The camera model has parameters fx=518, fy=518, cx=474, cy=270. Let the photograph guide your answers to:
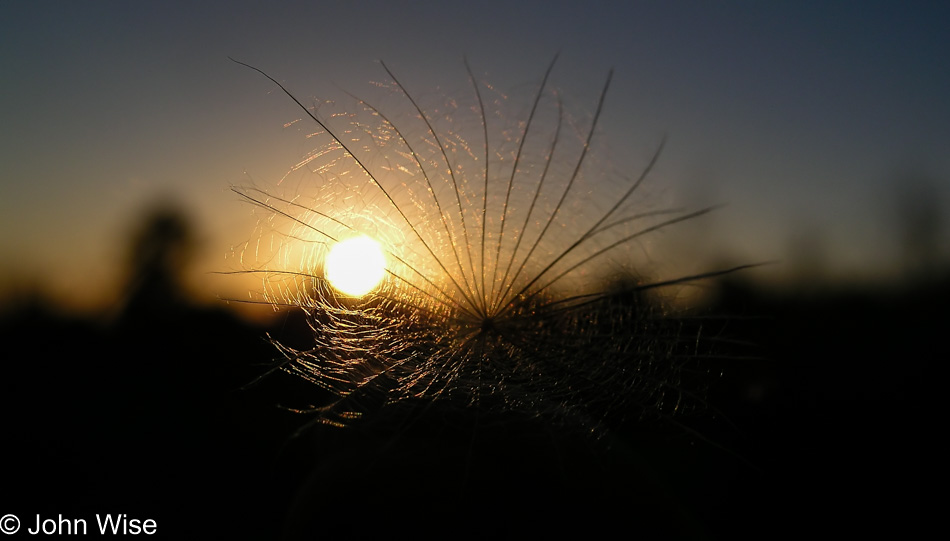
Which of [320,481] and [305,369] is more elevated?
[305,369]

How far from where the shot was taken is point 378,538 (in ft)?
6.84

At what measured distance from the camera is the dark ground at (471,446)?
7.38ft

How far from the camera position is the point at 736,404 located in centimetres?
380

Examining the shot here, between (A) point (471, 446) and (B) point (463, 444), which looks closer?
(A) point (471, 446)

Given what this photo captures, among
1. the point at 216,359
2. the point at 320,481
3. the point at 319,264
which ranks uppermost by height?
the point at 319,264

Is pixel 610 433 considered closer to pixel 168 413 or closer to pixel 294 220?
pixel 294 220

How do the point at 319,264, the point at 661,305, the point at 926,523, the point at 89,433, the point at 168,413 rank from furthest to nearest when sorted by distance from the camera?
1. the point at 168,413
2. the point at 89,433
3. the point at 926,523
4. the point at 319,264
5. the point at 661,305

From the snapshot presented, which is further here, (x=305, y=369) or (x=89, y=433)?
(x=89, y=433)

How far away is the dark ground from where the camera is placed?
2.25 meters

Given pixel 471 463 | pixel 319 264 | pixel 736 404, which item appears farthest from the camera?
pixel 736 404

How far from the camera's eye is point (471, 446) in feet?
7.17

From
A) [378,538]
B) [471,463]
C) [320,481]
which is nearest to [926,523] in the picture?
[471,463]

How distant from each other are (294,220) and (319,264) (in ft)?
0.94

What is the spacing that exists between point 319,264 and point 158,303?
5.57 metres
